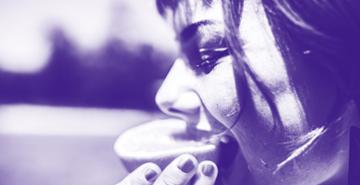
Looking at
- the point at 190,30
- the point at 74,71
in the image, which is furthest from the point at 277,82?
the point at 74,71

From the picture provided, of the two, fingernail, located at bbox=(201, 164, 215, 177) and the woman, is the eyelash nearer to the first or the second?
the woman

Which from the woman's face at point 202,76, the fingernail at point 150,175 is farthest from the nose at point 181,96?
the fingernail at point 150,175

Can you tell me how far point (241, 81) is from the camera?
0.52m

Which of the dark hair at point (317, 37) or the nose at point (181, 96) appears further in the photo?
the nose at point (181, 96)

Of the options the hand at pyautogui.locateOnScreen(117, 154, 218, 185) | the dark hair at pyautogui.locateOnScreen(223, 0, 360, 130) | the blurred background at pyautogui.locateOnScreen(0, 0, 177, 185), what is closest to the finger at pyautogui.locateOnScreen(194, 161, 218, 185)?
the hand at pyautogui.locateOnScreen(117, 154, 218, 185)

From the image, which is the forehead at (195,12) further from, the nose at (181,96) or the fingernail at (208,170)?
the fingernail at (208,170)

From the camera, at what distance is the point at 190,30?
1.76ft

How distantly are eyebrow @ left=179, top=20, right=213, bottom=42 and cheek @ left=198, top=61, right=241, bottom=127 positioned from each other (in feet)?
0.19

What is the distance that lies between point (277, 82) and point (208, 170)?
15cm

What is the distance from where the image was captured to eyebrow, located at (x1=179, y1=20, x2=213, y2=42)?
1.70 feet

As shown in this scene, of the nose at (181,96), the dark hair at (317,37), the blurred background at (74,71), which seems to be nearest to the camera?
the dark hair at (317,37)

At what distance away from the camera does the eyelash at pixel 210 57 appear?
1.70 ft

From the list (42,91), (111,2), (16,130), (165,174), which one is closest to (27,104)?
(42,91)

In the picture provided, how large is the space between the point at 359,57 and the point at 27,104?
81cm
